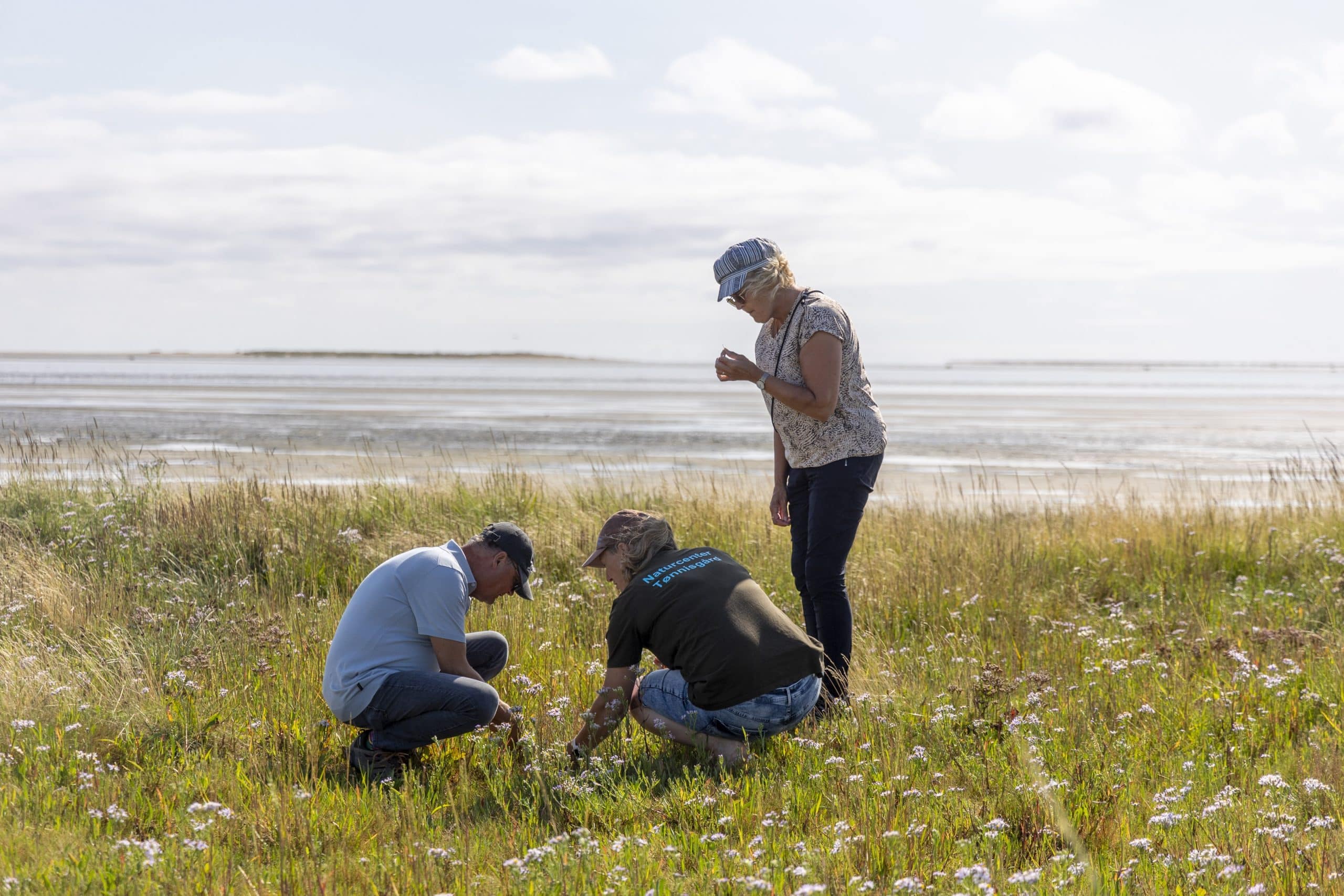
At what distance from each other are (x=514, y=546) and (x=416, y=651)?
0.66 meters

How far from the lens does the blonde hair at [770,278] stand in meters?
5.19

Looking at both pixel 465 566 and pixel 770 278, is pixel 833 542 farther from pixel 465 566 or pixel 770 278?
pixel 465 566

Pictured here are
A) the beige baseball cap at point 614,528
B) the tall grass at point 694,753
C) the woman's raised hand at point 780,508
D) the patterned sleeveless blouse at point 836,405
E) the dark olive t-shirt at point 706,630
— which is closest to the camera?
the tall grass at point 694,753

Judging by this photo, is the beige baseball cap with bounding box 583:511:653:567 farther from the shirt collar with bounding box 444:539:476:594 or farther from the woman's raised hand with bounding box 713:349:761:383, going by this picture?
the woman's raised hand with bounding box 713:349:761:383

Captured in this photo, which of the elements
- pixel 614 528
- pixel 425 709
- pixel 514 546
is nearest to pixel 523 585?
pixel 514 546

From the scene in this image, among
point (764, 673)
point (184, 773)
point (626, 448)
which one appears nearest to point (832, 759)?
point (764, 673)

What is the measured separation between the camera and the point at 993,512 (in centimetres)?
1141

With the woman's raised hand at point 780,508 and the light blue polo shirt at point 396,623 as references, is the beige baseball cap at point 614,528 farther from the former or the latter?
Result: the woman's raised hand at point 780,508

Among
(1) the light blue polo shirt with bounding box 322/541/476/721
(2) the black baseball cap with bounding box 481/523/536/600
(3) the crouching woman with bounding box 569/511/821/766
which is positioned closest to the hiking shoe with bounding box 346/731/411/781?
(1) the light blue polo shirt with bounding box 322/541/476/721

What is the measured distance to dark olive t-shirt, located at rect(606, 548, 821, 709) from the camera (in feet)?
15.0

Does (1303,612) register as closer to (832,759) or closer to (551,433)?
(832,759)

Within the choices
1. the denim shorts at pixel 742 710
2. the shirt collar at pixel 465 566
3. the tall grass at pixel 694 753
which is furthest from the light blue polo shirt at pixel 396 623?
the denim shorts at pixel 742 710

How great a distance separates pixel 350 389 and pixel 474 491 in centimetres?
5372

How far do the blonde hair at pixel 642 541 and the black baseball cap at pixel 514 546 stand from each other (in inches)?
17.1
